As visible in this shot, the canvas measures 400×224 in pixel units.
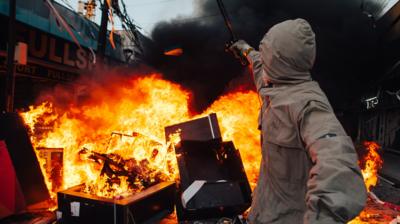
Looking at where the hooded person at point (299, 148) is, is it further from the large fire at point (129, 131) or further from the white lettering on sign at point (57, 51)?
the white lettering on sign at point (57, 51)

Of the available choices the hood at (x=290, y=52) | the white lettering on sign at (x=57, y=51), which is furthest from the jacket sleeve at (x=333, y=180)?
the white lettering on sign at (x=57, y=51)

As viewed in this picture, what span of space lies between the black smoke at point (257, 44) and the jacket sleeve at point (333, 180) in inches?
268

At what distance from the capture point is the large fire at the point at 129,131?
5441 mm

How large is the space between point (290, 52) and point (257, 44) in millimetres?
7649

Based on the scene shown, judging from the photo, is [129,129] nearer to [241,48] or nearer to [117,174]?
[117,174]

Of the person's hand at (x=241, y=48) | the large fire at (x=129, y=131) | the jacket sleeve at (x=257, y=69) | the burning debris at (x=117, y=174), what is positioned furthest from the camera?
the large fire at (x=129, y=131)

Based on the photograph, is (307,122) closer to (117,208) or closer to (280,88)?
(280,88)

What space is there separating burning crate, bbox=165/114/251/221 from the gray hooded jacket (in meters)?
2.33

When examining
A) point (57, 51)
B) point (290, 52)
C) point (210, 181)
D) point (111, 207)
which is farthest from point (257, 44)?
point (57, 51)

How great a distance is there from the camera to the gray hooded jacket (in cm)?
149

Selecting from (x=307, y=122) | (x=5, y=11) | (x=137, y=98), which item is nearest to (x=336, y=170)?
(x=307, y=122)

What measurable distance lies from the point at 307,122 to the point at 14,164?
5.22 m

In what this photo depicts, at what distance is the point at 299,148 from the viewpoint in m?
1.92

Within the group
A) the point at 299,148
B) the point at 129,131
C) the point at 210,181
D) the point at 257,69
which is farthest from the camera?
the point at 129,131
